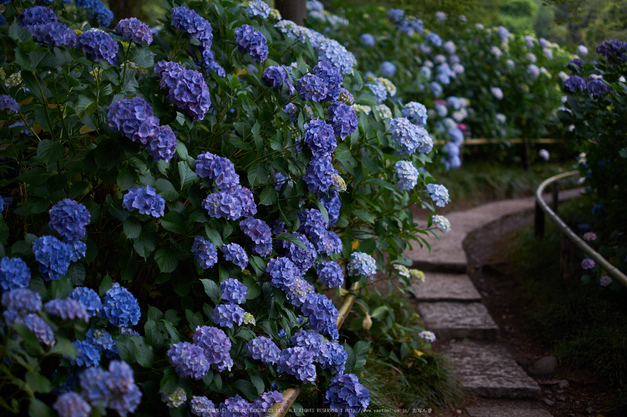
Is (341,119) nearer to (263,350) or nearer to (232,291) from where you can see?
(232,291)

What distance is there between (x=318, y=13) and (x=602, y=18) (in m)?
2.65

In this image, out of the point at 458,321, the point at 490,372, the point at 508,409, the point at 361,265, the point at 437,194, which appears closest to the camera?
the point at 361,265

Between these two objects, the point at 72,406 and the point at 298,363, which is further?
the point at 298,363

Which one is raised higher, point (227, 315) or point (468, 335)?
point (227, 315)

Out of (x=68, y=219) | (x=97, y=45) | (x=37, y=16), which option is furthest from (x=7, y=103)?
(x=68, y=219)

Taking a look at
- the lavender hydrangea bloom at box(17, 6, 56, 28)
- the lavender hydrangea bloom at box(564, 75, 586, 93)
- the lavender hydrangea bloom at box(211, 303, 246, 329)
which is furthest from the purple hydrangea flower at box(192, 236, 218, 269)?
the lavender hydrangea bloom at box(564, 75, 586, 93)

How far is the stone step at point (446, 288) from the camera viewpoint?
11.9ft

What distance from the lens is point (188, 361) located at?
135cm

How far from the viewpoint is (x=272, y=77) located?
185 centimetres

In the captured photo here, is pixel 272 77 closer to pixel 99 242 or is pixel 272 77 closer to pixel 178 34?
pixel 178 34

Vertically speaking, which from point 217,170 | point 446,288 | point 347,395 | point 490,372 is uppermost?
point 217,170

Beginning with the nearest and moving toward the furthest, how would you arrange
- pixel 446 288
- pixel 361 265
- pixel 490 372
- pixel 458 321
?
1. pixel 361 265
2. pixel 490 372
3. pixel 458 321
4. pixel 446 288

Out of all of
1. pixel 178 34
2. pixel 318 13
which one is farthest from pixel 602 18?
pixel 178 34

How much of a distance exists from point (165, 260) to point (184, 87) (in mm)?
549
